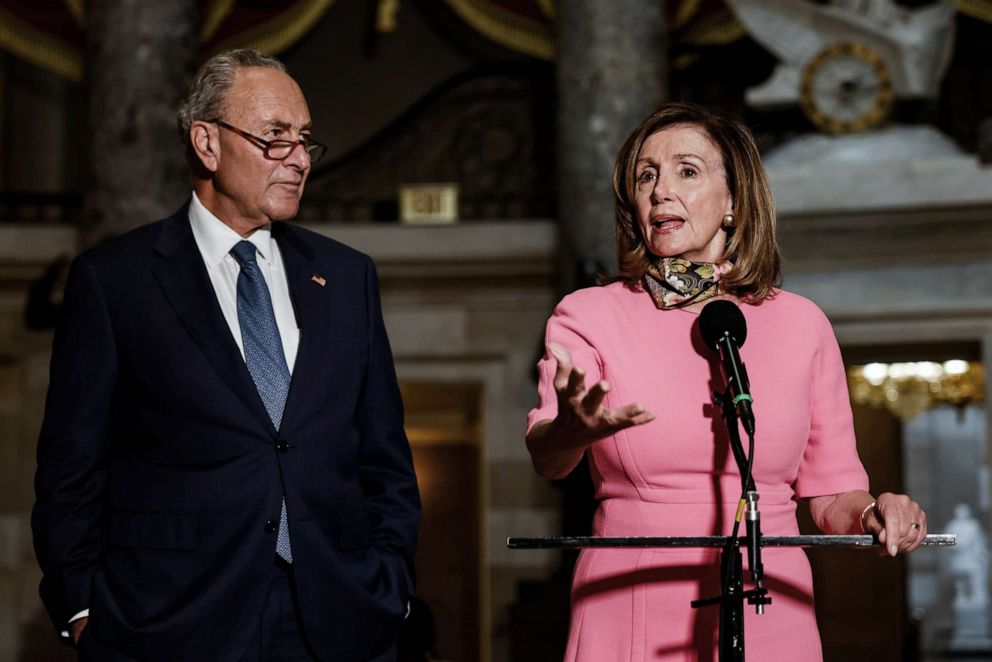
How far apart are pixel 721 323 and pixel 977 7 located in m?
7.14

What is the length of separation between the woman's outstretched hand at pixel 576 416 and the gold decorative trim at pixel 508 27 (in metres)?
7.52

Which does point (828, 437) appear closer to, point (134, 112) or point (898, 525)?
point (898, 525)

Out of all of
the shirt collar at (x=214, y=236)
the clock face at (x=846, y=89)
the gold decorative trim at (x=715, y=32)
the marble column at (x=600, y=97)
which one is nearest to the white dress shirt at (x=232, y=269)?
the shirt collar at (x=214, y=236)

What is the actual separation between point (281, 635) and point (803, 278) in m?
5.78

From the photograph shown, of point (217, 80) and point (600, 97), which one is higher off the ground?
point (600, 97)

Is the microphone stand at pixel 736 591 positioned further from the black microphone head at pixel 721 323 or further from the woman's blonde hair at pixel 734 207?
the woman's blonde hair at pixel 734 207

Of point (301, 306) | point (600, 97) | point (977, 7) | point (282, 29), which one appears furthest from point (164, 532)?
point (282, 29)

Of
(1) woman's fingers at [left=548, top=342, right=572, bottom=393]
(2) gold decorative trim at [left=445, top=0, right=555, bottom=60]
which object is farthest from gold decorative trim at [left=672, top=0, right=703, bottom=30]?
(1) woman's fingers at [left=548, top=342, right=572, bottom=393]

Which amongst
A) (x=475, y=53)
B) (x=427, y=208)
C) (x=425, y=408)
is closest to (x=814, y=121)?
(x=427, y=208)

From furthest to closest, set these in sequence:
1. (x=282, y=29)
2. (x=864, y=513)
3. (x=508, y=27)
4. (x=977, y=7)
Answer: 1. (x=282, y=29)
2. (x=508, y=27)
3. (x=977, y=7)
4. (x=864, y=513)

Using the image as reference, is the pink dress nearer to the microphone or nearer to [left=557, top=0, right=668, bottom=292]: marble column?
the microphone

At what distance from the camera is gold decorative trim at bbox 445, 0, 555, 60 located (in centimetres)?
959

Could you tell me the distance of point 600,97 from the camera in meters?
7.96

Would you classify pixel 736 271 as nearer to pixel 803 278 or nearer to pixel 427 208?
pixel 803 278
